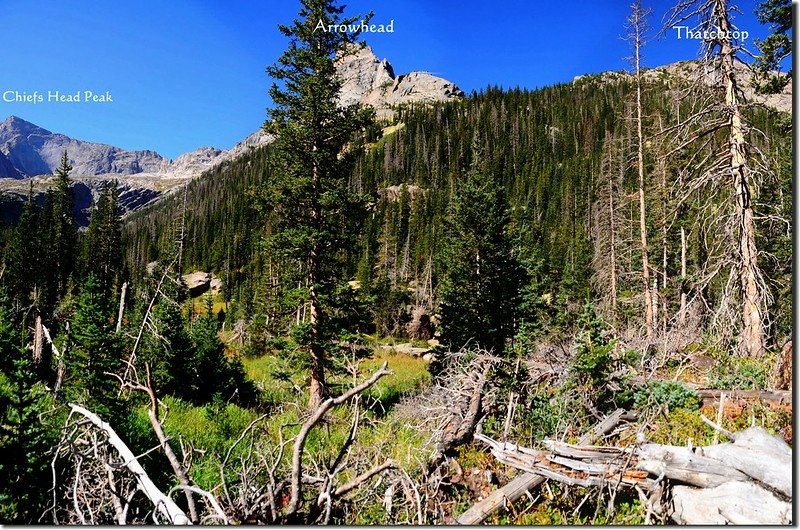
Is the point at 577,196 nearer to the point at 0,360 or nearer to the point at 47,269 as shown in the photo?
the point at 47,269

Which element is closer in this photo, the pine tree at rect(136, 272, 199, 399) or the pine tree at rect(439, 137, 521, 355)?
the pine tree at rect(136, 272, 199, 399)

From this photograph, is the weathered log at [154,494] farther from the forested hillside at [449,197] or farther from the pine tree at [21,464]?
the forested hillside at [449,197]

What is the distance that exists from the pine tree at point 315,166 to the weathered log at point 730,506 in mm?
10967

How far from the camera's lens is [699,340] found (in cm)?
1077

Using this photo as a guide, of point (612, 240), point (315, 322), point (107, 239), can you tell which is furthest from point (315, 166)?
point (107, 239)

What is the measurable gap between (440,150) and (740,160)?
419ft

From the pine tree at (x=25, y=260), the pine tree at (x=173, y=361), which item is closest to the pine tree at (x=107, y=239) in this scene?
the pine tree at (x=25, y=260)

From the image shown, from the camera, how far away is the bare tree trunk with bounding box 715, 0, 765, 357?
7520 millimetres

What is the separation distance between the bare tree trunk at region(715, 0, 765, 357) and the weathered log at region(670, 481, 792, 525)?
4.80 metres

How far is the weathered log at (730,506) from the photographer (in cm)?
360

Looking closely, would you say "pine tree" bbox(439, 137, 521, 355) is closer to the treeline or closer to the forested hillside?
the forested hillside

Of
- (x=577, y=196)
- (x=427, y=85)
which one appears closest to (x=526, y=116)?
(x=577, y=196)

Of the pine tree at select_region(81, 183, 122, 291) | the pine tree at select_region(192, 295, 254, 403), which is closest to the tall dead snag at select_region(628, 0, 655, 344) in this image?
the pine tree at select_region(192, 295, 254, 403)

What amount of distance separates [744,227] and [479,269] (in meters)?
16.2
